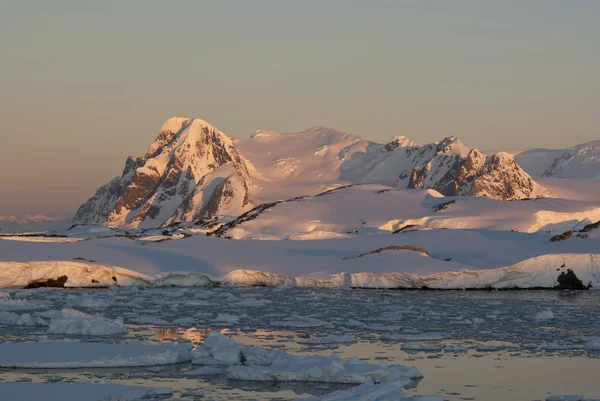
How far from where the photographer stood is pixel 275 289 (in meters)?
40.6

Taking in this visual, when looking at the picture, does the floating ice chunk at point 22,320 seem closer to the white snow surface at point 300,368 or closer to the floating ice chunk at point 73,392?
the white snow surface at point 300,368

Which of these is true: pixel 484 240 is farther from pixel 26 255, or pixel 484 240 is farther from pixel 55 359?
pixel 55 359

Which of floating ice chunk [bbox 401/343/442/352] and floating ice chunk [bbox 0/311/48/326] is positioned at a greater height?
floating ice chunk [bbox 401/343/442/352]

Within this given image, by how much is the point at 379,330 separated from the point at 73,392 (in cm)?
1130

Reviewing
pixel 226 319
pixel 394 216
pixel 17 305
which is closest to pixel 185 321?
pixel 226 319

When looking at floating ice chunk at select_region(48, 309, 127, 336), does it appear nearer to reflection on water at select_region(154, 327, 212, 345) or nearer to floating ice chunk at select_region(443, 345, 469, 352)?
reflection on water at select_region(154, 327, 212, 345)

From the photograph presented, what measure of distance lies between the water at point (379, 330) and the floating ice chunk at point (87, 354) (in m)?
0.46

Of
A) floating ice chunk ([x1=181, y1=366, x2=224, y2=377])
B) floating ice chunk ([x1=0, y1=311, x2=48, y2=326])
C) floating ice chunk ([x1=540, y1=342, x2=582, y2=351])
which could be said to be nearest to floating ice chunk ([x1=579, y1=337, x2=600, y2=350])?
floating ice chunk ([x1=540, y1=342, x2=582, y2=351])

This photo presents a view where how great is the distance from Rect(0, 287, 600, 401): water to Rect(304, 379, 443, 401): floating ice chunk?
0.71 meters

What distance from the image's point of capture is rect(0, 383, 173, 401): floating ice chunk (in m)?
14.9

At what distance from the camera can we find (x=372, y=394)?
14.8 m

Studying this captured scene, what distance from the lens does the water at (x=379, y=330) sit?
16.7m

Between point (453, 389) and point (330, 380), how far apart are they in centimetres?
A: 232

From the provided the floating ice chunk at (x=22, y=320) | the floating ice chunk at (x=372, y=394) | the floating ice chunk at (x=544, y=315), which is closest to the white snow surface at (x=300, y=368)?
the floating ice chunk at (x=372, y=394)
